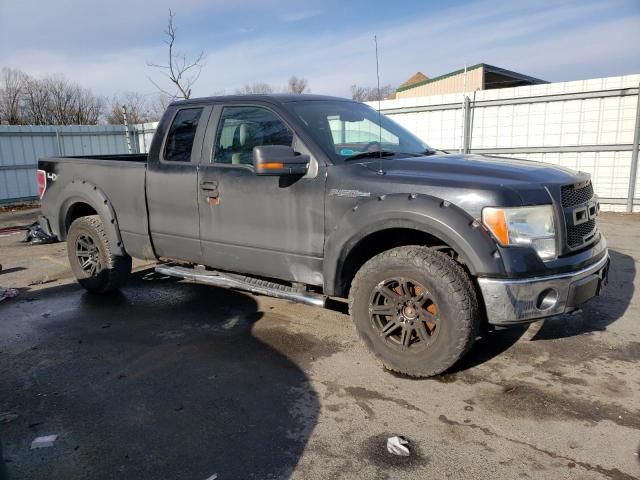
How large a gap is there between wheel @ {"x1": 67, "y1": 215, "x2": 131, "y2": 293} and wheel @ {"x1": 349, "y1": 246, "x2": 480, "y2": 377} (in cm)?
295

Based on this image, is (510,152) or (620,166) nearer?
(620,166)

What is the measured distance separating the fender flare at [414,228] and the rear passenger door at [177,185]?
1472 mm

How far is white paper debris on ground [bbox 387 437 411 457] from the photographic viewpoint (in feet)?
8.54

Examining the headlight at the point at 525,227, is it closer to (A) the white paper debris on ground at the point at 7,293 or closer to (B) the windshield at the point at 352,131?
(B) the windshield at the point at 352,131

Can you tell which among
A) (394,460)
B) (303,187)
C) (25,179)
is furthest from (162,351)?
(25,179)

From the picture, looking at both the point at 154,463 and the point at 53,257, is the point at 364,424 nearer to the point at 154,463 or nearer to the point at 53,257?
the point at 154,463

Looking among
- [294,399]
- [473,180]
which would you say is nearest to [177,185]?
[294,399]

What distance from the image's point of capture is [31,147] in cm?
1391

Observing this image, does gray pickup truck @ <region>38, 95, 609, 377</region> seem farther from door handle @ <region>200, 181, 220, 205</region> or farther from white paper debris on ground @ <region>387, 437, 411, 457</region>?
white paper debris on ground @ <region>387, 437, 411, 457</region>

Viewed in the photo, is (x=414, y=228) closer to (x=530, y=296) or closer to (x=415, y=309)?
(x=415, y=309)

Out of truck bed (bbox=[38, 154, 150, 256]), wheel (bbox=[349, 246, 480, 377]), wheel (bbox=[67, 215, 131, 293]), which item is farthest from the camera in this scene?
wheel (bbox=[67, 215, 131, 293])

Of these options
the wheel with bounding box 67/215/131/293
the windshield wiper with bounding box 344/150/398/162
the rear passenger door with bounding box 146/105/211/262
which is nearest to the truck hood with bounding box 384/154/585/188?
the windshield wiper with bounding box 344/150/398/162

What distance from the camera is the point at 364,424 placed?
2.88 m

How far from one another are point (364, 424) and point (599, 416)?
1.39 meters
